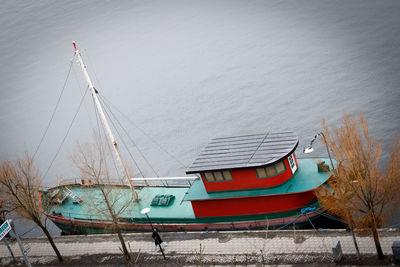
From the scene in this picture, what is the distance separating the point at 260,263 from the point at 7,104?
71846 millimetres

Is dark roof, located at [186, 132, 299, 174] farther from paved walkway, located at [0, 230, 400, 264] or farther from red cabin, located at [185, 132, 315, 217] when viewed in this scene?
paved walkway, located at [0, 230, 400, 264]

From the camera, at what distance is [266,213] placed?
32688mm

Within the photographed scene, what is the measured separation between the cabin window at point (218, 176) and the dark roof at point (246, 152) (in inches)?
22.3

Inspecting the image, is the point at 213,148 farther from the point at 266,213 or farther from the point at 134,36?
the point at 134,36

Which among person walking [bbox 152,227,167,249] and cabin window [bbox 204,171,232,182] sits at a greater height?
cabin window [bbox 204,171,232,182]

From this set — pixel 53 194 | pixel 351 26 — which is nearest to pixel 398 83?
pixel 351 26

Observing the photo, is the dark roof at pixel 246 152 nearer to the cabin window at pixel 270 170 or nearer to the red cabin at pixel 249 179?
the red cabin at pixel 249 179

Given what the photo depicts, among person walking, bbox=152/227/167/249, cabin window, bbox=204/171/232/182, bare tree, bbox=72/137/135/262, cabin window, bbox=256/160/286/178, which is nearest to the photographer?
person walking, bbox=152/227/167/249

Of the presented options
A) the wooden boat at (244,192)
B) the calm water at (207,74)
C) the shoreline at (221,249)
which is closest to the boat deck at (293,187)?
the wooden boat at (244,192)

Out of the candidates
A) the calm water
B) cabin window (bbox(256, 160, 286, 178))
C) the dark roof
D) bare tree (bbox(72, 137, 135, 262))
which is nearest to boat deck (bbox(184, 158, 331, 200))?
cabin window (bbox(256, 160, 286, 178))

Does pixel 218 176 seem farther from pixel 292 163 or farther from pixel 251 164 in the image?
pixel 292 163

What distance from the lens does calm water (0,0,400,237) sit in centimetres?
5691

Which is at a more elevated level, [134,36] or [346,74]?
[134,36]

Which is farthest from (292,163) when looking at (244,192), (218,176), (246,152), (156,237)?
(156,237)
